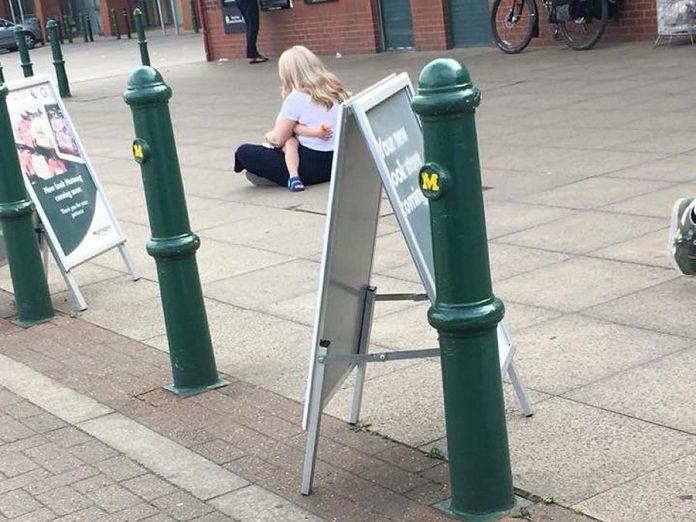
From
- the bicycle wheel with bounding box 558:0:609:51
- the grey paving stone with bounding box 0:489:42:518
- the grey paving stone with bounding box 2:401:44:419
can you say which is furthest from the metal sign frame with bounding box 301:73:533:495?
the bicycle wheel with bounding box 558:0:609:51

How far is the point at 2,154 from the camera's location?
694 centimetres

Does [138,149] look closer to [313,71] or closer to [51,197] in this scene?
[51,197]

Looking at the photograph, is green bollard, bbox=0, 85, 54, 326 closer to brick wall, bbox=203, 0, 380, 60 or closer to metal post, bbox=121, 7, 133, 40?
brick wall, bbox=203, 0, 380, 60

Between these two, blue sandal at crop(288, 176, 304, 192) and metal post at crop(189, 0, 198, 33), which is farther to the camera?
metal post at crop(189, 0, 198, 33)

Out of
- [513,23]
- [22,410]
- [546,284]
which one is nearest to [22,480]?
[22,410]

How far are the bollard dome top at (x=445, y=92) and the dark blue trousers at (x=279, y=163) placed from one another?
20.9ft

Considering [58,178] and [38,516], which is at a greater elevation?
[58,178]

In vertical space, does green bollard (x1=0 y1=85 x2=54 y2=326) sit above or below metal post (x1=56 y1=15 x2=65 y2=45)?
above

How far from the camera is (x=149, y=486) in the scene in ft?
15.3

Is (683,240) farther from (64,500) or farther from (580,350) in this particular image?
(64,500)

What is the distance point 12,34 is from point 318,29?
20085mm

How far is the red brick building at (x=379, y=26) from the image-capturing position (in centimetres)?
1739

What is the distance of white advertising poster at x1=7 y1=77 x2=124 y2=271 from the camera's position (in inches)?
294

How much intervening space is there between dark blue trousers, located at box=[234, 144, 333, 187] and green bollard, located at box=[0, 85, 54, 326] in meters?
3.38
